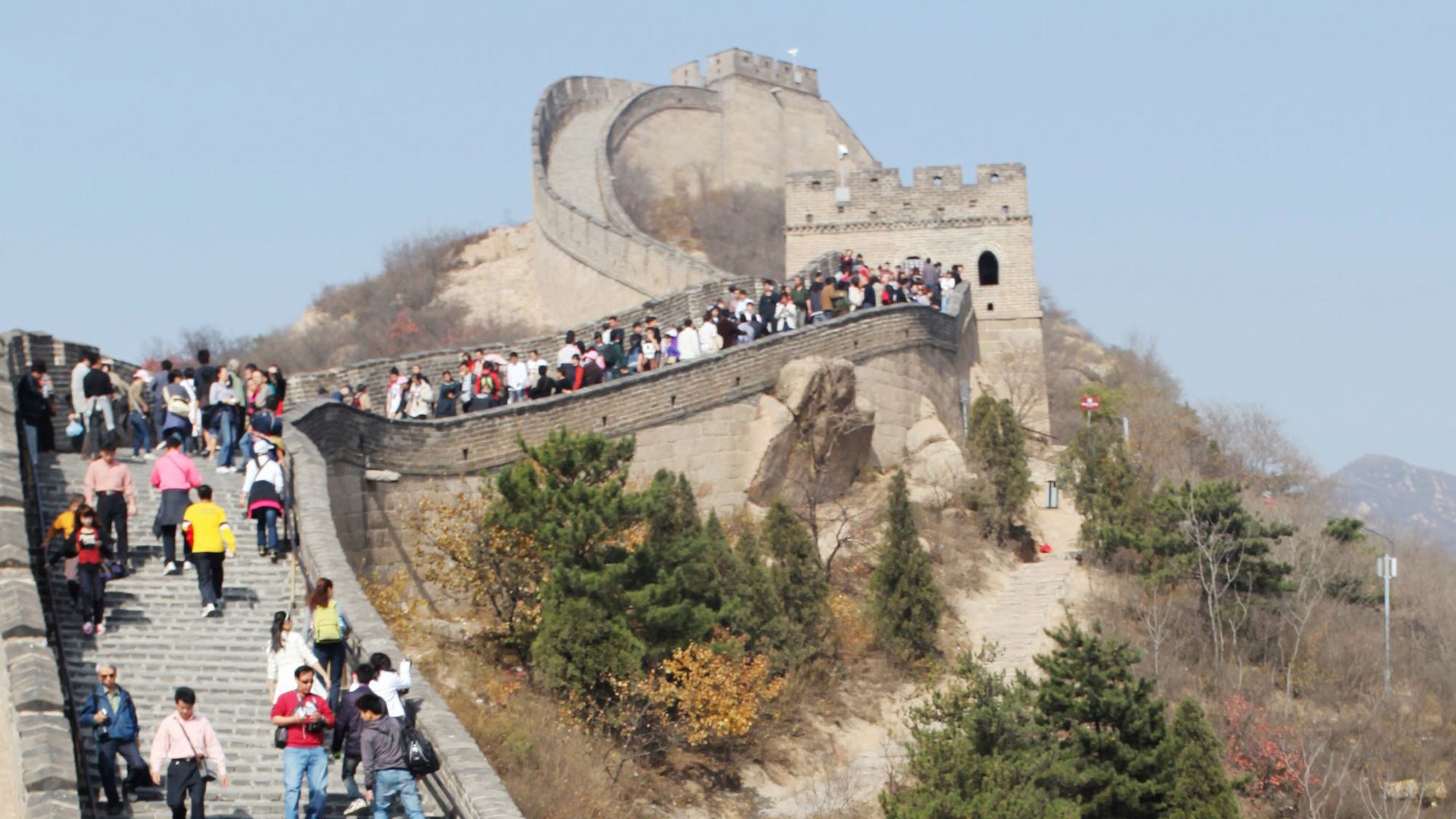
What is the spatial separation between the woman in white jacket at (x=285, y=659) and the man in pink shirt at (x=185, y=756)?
0.87 m

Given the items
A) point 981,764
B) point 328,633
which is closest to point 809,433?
point 981,764

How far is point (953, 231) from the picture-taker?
40.8 meters

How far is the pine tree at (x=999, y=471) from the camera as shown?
101 feet

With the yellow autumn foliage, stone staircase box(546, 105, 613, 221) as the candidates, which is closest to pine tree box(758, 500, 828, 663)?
the yellow autumn foliage

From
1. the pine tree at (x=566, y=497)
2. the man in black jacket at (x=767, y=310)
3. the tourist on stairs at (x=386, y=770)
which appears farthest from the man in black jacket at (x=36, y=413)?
the man in black jacket at (x=767, y=310)

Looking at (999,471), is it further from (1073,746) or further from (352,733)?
(352,733)

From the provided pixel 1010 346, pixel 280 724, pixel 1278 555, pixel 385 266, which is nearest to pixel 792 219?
pixel 1010 346

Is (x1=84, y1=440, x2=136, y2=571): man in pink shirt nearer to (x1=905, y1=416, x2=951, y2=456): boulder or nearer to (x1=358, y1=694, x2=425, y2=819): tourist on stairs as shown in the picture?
(x1=358, y1=694, x2=425, y2=819): tourist on stairs

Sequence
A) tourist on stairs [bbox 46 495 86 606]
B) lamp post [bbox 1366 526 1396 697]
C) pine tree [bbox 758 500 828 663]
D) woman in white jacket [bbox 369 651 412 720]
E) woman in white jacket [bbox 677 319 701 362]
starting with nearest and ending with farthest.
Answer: woman in white jacket [bbox 369 651 412 720]
tourist on stairs [bbox 46 495 86 606]
pine tree [bbox 758 500 828 663]
woman in white jacket [bbox 677 319 701 362]
lamp post [bbox 1366 526 1396 697]

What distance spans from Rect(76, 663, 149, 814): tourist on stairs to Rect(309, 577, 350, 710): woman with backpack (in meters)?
1.46

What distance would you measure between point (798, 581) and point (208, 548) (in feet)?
37.2

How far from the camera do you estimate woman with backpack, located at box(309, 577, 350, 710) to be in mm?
13227

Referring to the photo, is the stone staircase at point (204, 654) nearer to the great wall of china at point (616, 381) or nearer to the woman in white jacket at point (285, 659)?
the great wall of china at point (616, 381)

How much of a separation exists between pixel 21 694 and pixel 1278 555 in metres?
24.4
